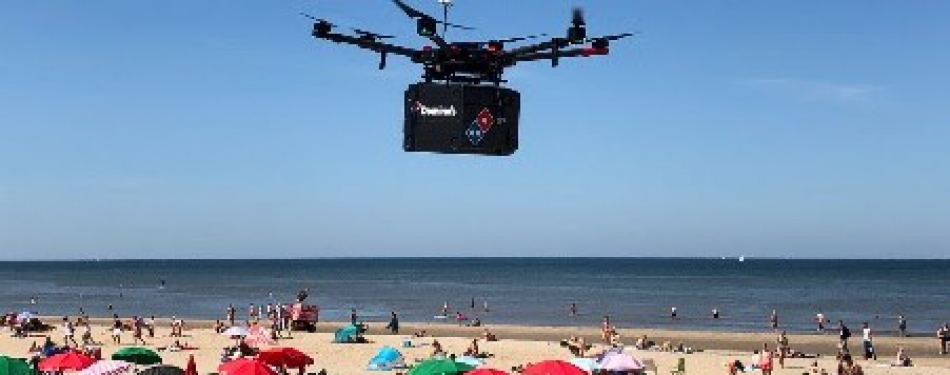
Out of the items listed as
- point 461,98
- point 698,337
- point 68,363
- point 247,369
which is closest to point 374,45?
point 461,98

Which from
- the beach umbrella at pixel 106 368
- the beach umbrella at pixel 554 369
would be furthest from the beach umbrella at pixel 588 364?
the beach umbrella at pixel 106 368

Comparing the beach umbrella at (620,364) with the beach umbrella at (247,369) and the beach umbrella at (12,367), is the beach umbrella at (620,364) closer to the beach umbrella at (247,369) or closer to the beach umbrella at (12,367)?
the beach umbrella at (247,369)

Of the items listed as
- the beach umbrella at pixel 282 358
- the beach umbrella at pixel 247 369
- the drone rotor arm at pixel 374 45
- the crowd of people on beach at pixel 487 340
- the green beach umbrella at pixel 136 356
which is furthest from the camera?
the crowd of people on beach at pixel 487 340

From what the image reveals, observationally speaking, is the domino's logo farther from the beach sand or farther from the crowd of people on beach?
the beach sand

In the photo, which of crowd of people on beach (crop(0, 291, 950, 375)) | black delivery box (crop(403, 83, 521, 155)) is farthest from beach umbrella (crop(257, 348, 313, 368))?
black delivery box (crop(403, 83, 521, 155))

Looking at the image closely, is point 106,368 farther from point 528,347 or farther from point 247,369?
point 528,347
